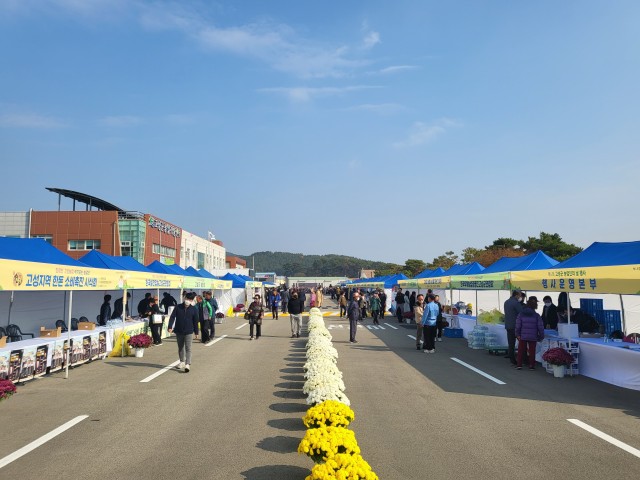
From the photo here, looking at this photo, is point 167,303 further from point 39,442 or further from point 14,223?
point 14,223

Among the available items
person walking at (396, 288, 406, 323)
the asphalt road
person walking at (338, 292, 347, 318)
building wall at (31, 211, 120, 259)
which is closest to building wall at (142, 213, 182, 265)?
building wall at (31, 211, 120, 259)

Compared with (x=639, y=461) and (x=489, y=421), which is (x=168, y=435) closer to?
(x=489, y=421)

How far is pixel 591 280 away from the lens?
10.2 metres

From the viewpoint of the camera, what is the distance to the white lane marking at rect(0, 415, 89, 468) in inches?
222

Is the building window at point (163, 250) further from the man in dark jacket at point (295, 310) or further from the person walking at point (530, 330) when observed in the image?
the person walking at point (530, 330)

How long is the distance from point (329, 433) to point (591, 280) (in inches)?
305

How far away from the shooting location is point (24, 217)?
45.7m

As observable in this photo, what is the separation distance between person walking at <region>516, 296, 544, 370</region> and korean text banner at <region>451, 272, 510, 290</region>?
2.15 m

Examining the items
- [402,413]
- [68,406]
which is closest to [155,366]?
[68,406]

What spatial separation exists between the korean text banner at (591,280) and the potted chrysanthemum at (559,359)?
4.75ft

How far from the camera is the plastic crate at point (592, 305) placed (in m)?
17.7

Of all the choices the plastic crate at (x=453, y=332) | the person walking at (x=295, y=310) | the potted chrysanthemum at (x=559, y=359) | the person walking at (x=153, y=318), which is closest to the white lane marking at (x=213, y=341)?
the person walking at (x=153, y=318)

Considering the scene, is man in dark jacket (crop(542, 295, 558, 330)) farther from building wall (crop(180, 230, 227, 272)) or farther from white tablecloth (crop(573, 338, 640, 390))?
building wall (crop(180, 230, 227, 272))

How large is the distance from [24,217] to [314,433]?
49686 mm
